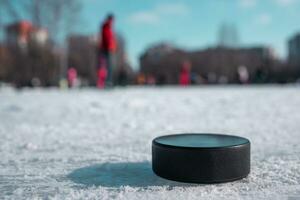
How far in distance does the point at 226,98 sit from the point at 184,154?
7159mm

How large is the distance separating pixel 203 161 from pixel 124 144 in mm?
1948

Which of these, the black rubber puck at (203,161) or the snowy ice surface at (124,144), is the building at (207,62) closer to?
the snowy ice surface at (124,144)

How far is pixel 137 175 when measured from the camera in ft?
10.0

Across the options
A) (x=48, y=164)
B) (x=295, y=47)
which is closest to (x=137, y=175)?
(x=48, y=164)

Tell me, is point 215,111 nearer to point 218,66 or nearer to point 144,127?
point 144,127

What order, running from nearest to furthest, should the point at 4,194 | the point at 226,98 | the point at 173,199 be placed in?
the point at 173,199 < the point at 4,194 < the point at 226,98

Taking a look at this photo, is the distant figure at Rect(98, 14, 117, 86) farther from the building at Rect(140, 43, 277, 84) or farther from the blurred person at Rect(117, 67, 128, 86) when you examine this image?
the building at Rect(140, 43, 277, 84)

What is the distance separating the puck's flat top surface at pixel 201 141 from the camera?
9.18ft

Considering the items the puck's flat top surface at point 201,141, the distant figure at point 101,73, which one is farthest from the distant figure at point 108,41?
the puck's flat top surface at point 201,141

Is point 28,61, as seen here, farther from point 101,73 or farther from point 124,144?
point 124,144

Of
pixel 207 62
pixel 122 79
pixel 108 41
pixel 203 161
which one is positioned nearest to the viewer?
pixel 203 161

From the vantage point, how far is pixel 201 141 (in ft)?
9.87

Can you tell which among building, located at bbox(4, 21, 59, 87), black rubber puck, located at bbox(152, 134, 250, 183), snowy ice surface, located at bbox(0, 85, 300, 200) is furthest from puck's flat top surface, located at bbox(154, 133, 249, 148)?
building, located at bbox(4, 21, 59, 87)

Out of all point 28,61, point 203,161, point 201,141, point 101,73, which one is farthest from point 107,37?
point 28,61
